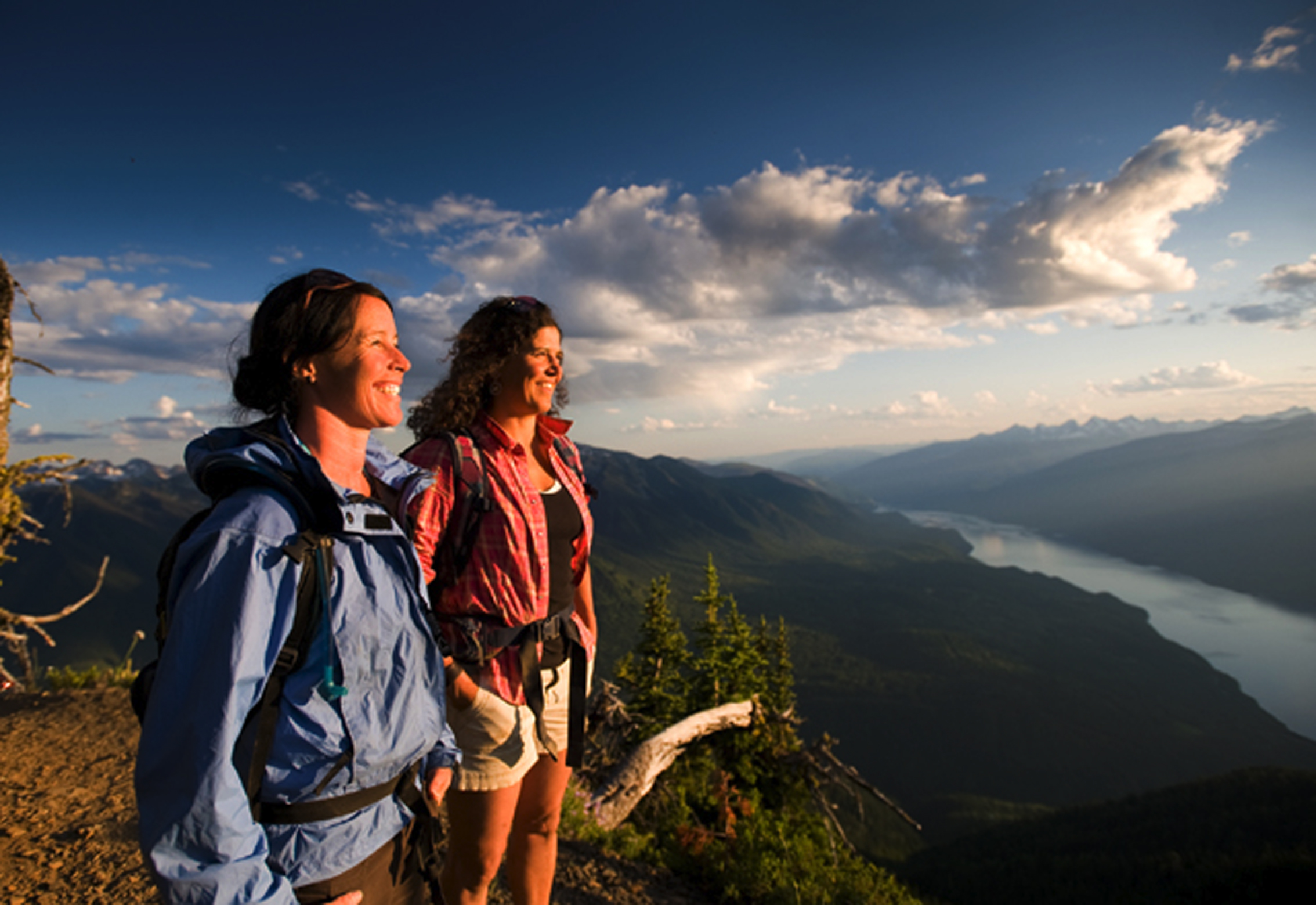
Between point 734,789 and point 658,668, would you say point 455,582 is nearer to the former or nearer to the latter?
point 734,789

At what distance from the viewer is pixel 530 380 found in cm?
294

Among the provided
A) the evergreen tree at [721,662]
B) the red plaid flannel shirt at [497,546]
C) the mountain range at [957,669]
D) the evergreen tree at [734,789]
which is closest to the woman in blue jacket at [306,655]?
the red plaid flannel shirt at [497,546]

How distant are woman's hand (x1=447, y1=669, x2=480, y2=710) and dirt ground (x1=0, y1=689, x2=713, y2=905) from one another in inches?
99.2

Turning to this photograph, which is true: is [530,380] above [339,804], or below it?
above

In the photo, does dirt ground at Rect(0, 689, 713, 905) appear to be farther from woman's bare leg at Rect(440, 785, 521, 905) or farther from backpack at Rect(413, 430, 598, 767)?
backpack at Rect(413, 430, 598, 767)

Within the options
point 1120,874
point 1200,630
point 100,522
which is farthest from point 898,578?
point 100,522

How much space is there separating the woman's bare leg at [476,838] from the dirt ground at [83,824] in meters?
1.80

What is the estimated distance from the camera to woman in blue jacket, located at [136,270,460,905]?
1261mm

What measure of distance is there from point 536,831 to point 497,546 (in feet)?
4.73

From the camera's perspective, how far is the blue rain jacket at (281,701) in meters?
1.25

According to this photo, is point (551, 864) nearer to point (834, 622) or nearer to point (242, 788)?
point (242, 788)

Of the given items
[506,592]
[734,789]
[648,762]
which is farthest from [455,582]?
[734,789]

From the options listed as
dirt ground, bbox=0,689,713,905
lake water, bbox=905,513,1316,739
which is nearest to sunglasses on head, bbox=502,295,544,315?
dirt ground, bbox=0,689,713,905

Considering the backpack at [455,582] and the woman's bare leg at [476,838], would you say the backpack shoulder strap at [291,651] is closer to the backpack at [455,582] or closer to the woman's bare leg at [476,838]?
the backpack at [455,582]
